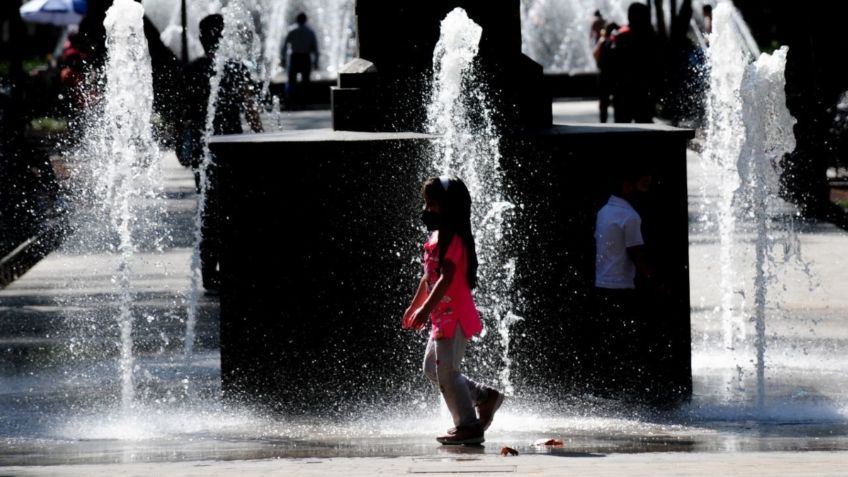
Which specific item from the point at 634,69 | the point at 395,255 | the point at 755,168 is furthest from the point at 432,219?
the point at 634,69

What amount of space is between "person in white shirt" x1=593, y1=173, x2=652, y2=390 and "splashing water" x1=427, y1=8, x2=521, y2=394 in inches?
19.6

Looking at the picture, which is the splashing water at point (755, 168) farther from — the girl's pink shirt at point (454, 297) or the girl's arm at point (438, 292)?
the girl's arm at point (438, 292)

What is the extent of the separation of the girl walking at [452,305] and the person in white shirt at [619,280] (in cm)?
130

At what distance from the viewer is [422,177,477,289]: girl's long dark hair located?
8547 millimetres

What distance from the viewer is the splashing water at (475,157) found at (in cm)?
1012

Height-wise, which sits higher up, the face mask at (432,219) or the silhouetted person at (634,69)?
the silhouetted person at (634,69)

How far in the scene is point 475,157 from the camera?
10164 mm

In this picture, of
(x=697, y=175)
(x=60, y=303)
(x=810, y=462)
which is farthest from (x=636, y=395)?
(x=697, y=175)

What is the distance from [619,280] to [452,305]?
1523 mm

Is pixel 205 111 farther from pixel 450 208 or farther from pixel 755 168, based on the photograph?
pixel 450 208

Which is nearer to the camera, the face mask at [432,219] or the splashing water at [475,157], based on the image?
the face mask at [432,219]

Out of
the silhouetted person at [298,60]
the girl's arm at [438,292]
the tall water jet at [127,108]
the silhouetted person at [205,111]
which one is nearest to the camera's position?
the girl's arm at [438,292]

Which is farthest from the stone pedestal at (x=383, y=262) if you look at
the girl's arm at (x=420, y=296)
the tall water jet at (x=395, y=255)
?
the girl's arm at (x=420, y=296)

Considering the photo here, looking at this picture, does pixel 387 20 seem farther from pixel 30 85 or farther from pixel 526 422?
pixel 30 85
